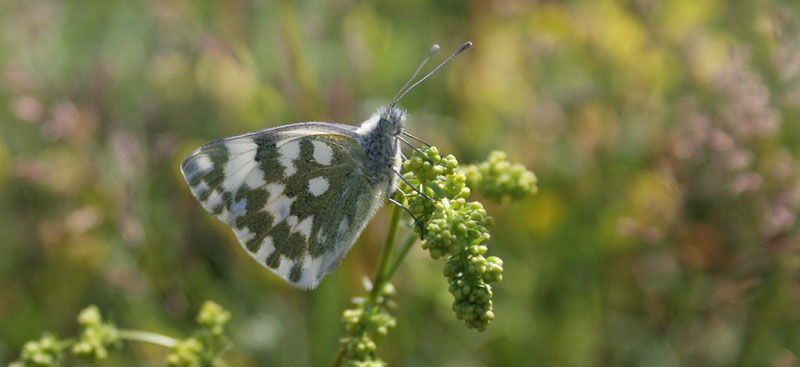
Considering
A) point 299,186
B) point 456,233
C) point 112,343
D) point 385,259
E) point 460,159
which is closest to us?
point 456,233

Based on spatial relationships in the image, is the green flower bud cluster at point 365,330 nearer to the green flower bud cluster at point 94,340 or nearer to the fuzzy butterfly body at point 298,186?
the fuzzy butterfly body at point 298,186

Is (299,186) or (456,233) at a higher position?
(299,186)

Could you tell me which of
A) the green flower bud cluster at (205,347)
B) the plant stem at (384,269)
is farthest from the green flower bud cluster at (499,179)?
the green flower bud cluster at (205,347)

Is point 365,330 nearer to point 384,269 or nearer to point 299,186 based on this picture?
point 384,269

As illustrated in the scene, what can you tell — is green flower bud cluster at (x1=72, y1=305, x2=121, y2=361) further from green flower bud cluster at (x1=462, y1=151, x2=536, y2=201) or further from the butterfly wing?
green flower bud cluster at (x1=462, y1=151, x2=536, y2=201)

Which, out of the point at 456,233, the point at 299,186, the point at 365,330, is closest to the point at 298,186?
the point at 299,186

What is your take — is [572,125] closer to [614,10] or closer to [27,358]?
[614,10]

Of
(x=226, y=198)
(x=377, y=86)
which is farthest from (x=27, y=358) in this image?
(x=377, y=86)
